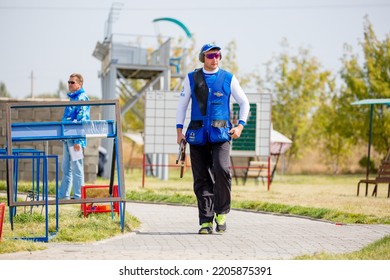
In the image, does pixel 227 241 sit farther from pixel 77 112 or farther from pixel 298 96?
pixel 298 96

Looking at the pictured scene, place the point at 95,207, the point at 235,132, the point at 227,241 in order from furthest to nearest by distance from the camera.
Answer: the point at 95,207, the point at 235,132, the point at 227,241

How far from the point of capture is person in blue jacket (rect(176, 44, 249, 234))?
35.3 ft

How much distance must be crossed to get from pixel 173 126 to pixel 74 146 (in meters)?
9.24

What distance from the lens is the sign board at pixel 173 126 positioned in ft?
74.0

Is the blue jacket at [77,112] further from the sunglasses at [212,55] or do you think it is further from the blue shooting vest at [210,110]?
the sunglasses at [212,55]

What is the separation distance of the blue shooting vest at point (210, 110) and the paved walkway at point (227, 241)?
3.53ft

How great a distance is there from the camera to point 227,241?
398 inches

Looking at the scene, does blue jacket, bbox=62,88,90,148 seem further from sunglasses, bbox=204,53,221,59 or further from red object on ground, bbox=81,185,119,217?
sunglasses, bbox=204,53,221,59

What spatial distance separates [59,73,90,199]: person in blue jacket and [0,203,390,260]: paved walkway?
3.32 feet

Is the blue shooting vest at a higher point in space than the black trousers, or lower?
higher

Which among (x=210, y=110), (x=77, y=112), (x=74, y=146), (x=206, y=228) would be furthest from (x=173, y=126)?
(x=210, y=110)

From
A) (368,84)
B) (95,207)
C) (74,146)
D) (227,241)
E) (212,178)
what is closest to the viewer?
(227,241)

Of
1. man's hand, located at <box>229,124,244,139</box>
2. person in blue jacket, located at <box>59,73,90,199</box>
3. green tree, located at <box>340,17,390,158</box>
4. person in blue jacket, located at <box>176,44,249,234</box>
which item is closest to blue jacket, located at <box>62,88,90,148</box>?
person in blue jacket, located at <box>59,73,90,199</box>
